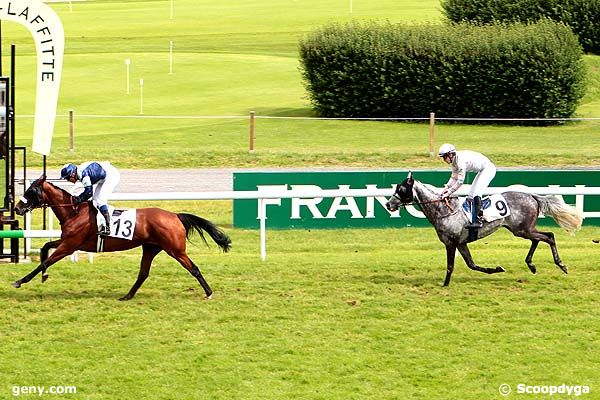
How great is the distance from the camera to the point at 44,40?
44.3 feet

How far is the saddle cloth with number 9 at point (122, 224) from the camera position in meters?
11.6

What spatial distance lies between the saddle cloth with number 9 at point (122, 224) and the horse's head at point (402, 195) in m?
2.72

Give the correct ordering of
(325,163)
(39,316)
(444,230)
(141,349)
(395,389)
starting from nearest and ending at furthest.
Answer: (395,389) → (141,349) → (39,316) → (444,230) → (325,163)

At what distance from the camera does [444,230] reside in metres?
12.5

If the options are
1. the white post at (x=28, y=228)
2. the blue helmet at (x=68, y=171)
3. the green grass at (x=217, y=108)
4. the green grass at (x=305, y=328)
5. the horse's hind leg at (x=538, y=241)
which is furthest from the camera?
the green grass at (x=217, y=108)

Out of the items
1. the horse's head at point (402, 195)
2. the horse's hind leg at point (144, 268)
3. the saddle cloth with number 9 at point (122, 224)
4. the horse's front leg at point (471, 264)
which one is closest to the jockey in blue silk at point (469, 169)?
the horse's front leg at point (471, 264)

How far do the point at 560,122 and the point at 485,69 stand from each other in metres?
2.59

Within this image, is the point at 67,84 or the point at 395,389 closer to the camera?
the point at 395,389

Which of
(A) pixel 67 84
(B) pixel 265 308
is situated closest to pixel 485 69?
(A) pixel 67 84

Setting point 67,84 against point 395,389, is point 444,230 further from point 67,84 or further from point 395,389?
point 67,84

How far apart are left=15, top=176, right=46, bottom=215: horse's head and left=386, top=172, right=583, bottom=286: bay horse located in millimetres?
3559

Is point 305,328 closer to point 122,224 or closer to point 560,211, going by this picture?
point 122,224

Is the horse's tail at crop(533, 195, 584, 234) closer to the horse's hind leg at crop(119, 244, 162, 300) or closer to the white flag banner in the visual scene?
the horse's hind leg at crop(119, 244, 162, 300)

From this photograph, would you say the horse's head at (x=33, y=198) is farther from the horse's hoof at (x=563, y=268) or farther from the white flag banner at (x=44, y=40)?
the horse's hoof at (x=563, y=268)
